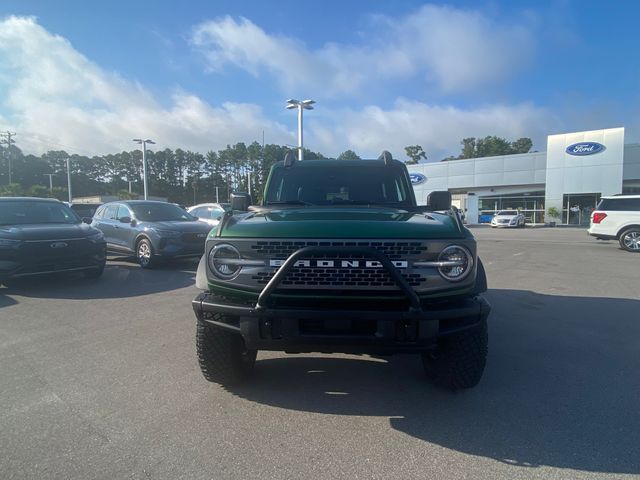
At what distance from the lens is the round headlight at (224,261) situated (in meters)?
2.79

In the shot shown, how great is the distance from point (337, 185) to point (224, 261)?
2.05 meters

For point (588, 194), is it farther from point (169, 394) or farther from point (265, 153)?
point (169, 394)

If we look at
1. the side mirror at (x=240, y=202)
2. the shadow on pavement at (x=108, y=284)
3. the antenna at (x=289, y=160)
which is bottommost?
the shadow on pavement at (x=108, y=284)

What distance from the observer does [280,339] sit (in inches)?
103

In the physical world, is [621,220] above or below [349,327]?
A: above

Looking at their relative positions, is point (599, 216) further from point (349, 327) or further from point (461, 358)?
point (349, 327)

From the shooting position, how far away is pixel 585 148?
33.0 metres

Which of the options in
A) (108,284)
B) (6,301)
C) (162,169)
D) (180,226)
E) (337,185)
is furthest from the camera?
(162,169)

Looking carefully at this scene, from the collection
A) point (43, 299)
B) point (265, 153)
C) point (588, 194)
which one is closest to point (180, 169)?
point (265, 153)

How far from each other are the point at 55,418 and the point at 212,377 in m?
1.09

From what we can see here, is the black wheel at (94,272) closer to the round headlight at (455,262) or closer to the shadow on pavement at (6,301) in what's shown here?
the shadow on pavement at (6,301)

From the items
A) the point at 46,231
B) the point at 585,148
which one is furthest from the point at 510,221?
the point at 46,231

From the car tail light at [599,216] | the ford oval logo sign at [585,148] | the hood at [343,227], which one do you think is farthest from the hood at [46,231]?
the ford oval logo sign at [585,148]

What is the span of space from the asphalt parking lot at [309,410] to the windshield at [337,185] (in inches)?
66.2
